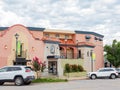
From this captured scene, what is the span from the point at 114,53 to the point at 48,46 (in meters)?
20.3

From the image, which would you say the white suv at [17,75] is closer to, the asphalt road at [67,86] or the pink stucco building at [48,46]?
the asphalt road at [67,86]

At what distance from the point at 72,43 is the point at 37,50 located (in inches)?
591

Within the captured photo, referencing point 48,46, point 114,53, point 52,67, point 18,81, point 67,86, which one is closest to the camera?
point 67,86

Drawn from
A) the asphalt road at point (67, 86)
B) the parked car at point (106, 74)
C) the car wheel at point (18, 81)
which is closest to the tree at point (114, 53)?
the parked car at point (106, 74)

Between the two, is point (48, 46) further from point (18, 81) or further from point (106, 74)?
point (18, 81)

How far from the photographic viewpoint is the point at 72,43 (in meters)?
59.7

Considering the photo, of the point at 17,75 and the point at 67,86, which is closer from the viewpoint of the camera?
the point at 67,86

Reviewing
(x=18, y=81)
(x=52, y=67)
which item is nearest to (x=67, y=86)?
(x=18, y=81)

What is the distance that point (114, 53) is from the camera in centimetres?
6328

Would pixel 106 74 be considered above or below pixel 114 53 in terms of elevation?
below

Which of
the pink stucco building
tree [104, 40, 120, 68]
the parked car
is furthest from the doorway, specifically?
tree [104, 40, 120, 68]

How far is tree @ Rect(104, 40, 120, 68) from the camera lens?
6262cm

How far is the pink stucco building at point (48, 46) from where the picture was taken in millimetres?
42656

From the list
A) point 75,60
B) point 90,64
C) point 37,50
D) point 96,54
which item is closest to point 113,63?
point 96,54
